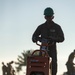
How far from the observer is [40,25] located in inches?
474

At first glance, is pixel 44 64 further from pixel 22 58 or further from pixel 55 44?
pixel 22 58

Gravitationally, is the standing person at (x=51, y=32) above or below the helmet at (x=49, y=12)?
below

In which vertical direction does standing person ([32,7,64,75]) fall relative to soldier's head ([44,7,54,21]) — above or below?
below

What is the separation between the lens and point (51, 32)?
11.8 meters

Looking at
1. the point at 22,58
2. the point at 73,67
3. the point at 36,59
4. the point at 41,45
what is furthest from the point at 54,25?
the point at 22,58

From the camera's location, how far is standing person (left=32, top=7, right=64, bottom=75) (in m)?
11.6

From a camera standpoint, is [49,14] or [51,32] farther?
[51,32]

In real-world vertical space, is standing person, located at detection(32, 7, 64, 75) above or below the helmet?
below

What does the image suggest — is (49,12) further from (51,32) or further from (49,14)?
(51,32)

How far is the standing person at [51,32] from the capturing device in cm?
1163

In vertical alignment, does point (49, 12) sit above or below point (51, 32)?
above

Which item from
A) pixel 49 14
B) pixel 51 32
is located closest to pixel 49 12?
pixel 49 14

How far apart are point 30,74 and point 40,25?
2418 mm

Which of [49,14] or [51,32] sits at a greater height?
[49,14]
